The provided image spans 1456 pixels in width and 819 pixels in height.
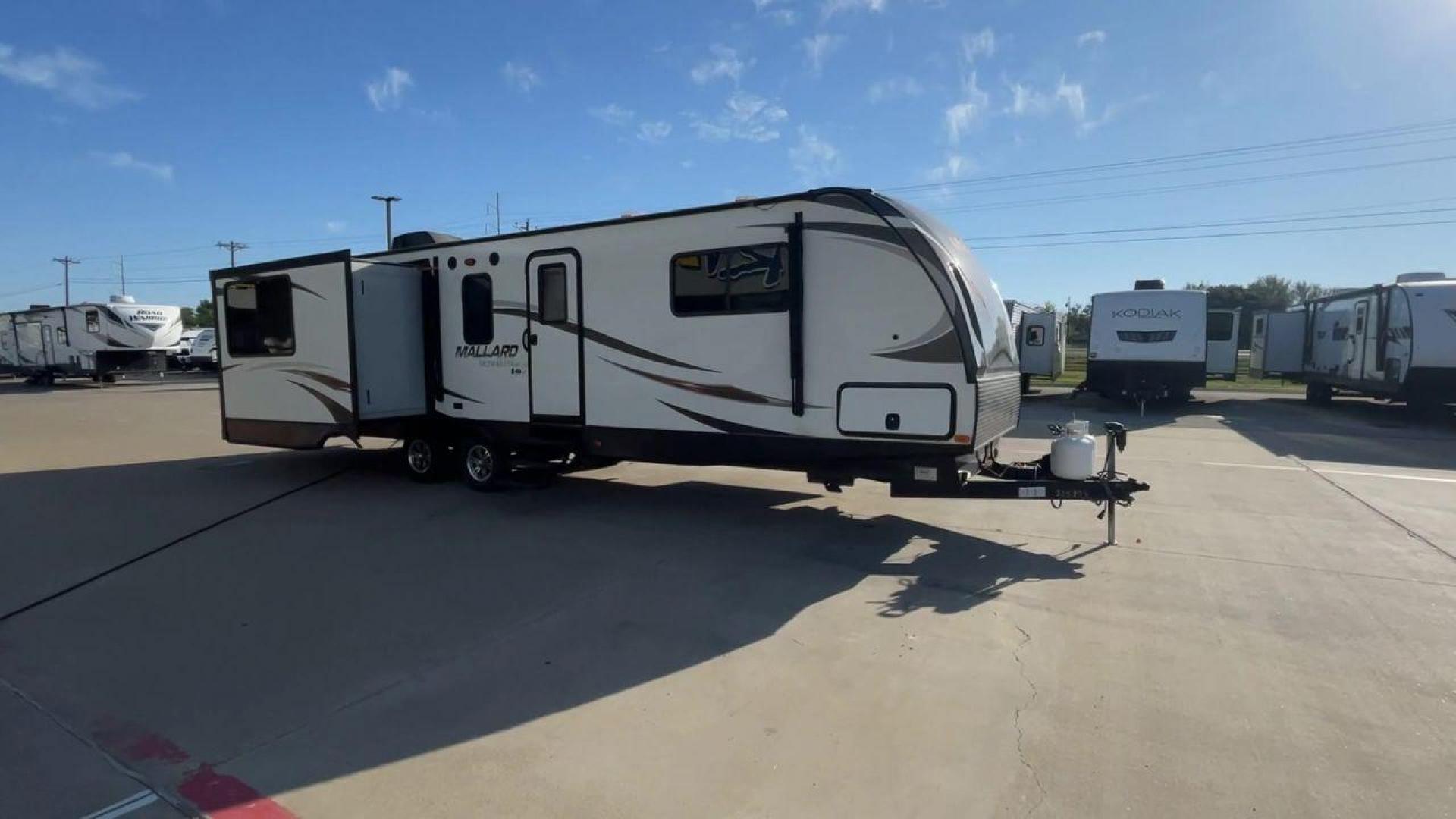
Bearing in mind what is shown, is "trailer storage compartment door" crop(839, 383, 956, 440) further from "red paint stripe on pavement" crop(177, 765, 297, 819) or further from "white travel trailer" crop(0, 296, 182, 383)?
"white travel trailer" crop(0, 296, 182, 383)

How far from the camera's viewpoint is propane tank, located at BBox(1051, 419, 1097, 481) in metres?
6.63

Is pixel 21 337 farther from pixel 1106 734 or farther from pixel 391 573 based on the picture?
pixel 1106 734

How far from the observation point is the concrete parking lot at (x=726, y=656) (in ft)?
10.9

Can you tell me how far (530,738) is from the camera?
3686mm

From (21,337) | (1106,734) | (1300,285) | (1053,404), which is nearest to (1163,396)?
(1053,404)

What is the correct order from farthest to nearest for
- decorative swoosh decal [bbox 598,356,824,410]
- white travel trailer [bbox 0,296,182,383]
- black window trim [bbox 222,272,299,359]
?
white travel trailer [bbox 0,296,182,383]
black window trim [bbox 222,272,299,359]
decorative swoosh decal [bbox 598,356,824,410]

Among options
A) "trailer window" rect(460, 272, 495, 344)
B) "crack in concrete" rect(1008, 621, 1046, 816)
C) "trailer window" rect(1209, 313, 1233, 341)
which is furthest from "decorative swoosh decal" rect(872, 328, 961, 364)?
"trailer window" rect(1209, 313, 1233, 341)

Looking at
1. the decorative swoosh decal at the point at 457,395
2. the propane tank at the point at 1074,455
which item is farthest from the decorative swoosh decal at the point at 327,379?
the propane tank at the point at 1074,455

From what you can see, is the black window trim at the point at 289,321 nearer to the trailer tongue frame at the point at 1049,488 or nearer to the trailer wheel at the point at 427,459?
the trailer wheel at the point at 427,459

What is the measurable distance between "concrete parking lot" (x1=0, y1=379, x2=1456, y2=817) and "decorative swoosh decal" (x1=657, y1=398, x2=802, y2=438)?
921mm

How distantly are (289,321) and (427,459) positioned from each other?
7.59ft

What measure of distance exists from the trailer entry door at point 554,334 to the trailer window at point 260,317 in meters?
3.32

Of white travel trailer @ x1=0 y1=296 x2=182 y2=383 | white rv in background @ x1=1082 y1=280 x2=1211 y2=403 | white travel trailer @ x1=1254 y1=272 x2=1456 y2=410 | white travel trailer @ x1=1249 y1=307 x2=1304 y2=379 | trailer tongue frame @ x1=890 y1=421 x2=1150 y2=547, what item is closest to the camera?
trailer tongue frame @ x1=890 y1=421 x2=1150 y2=547

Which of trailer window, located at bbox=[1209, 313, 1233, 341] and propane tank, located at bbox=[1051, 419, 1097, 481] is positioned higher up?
trailer window, located at bbox=[1209, 313, 1233, 341]
